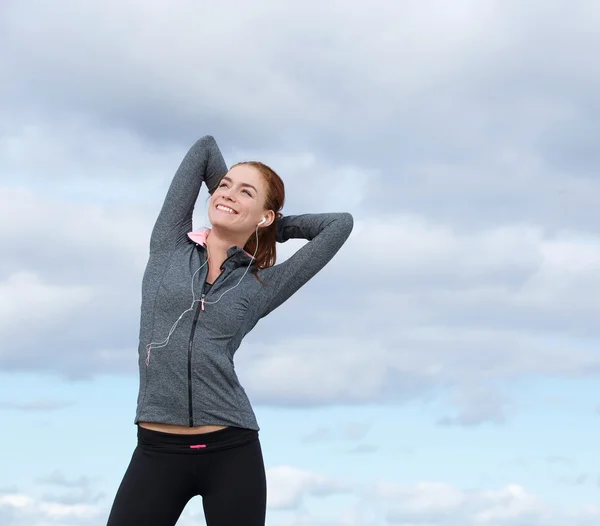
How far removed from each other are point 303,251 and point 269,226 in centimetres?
33

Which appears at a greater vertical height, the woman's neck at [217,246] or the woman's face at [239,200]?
the woman's face at [239,200]

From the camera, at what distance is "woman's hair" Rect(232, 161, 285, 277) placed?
234 inches

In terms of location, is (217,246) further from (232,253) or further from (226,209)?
(226,209)

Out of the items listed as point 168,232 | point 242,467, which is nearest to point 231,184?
point 168,232

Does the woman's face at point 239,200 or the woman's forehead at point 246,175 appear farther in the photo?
the woman's forehead at point 246,175

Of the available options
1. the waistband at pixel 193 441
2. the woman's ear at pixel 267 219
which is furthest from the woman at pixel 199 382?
the woman's ear at pixel 267 219

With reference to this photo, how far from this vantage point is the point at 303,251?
5965 mm

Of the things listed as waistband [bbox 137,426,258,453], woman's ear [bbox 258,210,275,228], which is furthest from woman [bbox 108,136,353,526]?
woman's ear [bbox 258,210,275,228]

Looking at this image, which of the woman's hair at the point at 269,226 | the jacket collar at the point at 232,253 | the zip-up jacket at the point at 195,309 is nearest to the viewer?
the zip-up jacket at the point at 195,309

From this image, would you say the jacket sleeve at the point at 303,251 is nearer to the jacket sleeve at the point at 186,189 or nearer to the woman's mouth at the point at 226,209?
the woman's mouth at the point at 226,209

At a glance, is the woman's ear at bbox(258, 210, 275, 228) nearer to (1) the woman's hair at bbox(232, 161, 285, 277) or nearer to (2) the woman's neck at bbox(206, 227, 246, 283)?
(1) the woman's hair at bbox(232, 161, 285, 277)

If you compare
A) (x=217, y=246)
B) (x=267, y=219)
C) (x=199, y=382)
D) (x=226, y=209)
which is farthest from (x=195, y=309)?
(x=267, y=219)

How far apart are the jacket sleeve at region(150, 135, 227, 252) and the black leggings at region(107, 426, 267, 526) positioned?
1.32m

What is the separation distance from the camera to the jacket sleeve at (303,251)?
5.84 meters
